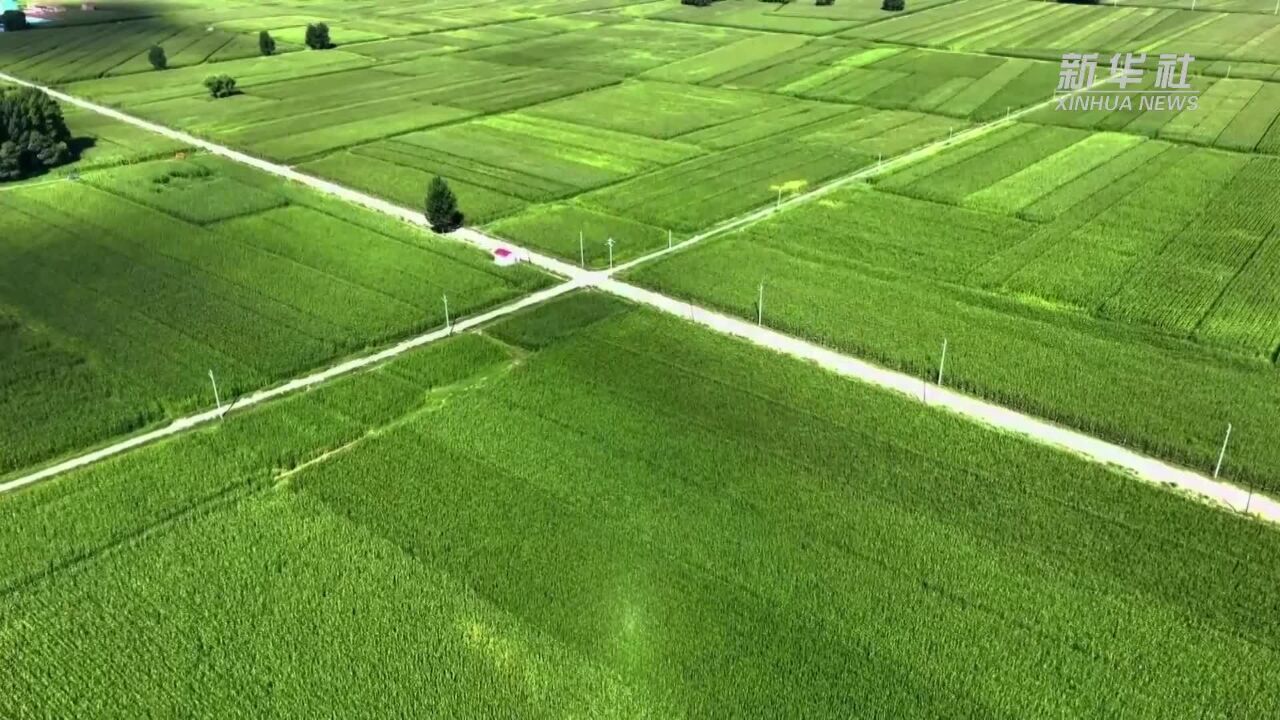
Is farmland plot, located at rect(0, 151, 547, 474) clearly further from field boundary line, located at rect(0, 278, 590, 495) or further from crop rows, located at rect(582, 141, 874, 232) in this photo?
crop rows, located at rect(582, 141, 874, 232)

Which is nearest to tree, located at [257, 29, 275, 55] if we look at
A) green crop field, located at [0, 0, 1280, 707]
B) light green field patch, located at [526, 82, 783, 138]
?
green crop field, located at [0, 0, 1280, 707]

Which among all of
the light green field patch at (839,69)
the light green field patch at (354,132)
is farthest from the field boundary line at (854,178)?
the light green field patch at (354,132)

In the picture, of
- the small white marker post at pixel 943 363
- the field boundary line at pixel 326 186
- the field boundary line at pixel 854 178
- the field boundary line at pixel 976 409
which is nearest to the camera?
the field boundary line at pixel 976 409

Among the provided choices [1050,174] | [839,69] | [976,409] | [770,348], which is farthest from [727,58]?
[976,409]

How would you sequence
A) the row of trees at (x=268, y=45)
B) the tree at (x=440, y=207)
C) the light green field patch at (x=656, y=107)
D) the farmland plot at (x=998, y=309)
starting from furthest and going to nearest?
the row of trees at (x=268, y=45) → the light green field patch at (x=656, y=107) → the tree at (x=440, y=207) → the farmland plot at (x=998, y=309)

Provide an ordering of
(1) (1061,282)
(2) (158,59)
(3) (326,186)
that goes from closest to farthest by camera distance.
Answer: (1) (1061,282)
(3) (326,186)
(2) (158,59)

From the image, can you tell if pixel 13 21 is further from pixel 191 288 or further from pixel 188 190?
pixel 191 288

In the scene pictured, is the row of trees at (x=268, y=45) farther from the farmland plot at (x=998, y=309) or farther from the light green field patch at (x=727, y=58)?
the farmland plot at (x=998, y=309)
